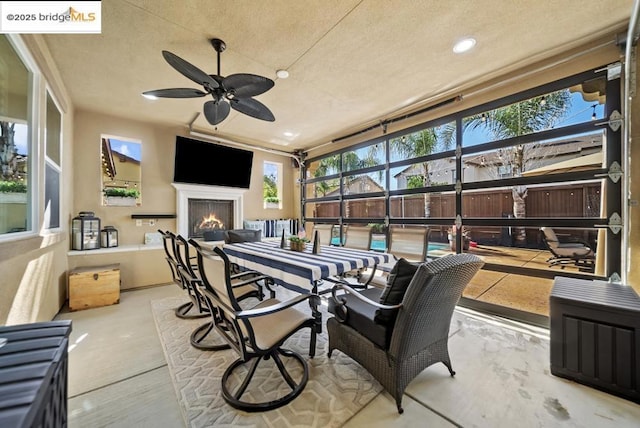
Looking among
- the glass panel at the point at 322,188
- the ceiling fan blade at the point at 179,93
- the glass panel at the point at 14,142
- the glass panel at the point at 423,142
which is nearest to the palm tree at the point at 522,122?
the glass panel at the point at 423,142

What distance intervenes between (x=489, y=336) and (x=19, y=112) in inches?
191

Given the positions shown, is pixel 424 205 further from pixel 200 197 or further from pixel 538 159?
pixel 200 197

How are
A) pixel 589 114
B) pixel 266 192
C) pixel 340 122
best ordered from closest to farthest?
pixel 589 114 → pixel 340 122 → pixel 266 192

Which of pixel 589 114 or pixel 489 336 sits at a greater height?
pixel 589 114

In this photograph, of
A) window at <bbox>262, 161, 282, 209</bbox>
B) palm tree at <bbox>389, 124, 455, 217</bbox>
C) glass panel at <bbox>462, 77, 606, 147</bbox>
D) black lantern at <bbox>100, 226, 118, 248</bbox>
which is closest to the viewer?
glass panel at <bbox>462, 77, 606, 147</bbox>

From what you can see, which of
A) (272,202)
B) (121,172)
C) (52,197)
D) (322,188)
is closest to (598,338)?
(322,188)

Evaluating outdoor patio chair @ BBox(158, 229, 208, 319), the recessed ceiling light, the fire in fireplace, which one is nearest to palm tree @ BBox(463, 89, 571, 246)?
the recessed ceiling light

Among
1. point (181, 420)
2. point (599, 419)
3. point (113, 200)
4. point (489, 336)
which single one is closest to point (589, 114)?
point (489, 336)

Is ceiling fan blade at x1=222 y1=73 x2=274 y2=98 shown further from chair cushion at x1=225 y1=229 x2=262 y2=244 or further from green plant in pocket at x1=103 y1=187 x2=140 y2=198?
green plant in pocket at x1=103 y1=187 x2=140 y2=198

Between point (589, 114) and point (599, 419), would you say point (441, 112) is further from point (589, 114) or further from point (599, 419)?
point (599, 419)

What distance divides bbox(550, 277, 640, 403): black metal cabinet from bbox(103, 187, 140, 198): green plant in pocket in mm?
5923

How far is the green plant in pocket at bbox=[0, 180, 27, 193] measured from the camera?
1.78 metres

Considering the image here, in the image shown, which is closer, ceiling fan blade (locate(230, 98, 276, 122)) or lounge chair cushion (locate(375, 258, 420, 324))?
lounge chair cushion (locate(375, 258, 420, 324))

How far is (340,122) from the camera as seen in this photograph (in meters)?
4.66
